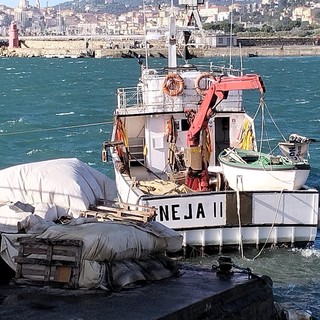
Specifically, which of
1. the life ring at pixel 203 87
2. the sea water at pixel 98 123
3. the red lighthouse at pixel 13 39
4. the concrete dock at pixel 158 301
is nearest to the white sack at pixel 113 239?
the concrete dock at pixel 158 301

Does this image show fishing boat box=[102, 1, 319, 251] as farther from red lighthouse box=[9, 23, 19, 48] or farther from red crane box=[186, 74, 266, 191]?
red lighthouse box=[9, 23, 19, 48]

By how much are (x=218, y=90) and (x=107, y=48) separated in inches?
6083

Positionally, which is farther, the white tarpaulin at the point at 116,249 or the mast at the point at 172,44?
the mast at the point at 172,44

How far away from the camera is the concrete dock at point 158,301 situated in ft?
39.5

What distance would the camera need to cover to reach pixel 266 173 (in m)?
20.1

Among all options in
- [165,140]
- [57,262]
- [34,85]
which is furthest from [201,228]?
[34,85]

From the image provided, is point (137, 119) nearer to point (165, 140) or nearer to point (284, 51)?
point (165, 140)

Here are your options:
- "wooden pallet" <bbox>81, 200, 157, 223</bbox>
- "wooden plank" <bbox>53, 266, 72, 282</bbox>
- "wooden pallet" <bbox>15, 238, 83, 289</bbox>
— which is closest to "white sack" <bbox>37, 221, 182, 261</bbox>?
"wooden pallet" <bbox>15, 238, 83, 289</bbox>

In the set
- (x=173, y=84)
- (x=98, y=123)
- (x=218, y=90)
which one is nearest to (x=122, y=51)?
(x=98, y=123)

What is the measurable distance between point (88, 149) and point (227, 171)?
19.2m

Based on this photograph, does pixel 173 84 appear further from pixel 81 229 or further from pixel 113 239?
pixel 113 239

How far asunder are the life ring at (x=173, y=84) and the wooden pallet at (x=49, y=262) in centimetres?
1204

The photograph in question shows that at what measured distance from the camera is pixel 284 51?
6836 inches

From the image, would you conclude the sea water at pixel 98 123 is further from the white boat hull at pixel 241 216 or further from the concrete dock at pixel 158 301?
the concrete dock at pixel 158 301
